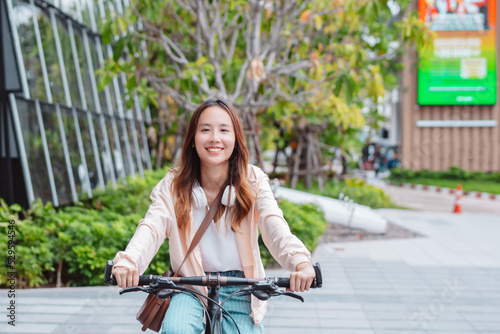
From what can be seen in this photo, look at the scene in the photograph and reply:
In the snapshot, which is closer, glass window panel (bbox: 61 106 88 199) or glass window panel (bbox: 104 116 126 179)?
glass window panel (bbox: 61 106 88 199)

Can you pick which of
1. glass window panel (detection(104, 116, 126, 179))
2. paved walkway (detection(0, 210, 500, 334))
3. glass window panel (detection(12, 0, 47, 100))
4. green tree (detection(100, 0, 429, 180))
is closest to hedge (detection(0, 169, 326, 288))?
paved walkway (detection(0, 210, 500, 334))

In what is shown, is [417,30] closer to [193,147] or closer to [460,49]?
[193,147]

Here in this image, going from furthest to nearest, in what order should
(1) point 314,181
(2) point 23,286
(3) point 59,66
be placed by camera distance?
(1) point 314,181 → (3) point 59,66 → (2) point 23,286

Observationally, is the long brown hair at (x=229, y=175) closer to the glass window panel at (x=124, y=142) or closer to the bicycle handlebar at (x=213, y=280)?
the bicycle handlebar at (x=213, y=280)

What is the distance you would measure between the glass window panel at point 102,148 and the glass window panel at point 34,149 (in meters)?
2.93

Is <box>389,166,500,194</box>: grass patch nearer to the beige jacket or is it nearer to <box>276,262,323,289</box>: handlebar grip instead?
the beige jacket

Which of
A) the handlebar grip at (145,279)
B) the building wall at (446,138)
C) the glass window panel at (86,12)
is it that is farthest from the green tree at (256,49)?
the building wall at (446,138)

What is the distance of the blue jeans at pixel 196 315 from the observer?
2.09 meters

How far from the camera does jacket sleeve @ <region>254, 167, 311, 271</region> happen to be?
88.1 inches

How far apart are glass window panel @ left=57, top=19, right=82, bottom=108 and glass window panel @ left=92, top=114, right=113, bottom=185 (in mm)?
821

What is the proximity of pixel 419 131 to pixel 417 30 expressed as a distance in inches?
723

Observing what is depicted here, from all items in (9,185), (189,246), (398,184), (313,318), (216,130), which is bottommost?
(398,184)

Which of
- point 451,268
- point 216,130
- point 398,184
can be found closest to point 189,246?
point 216,130

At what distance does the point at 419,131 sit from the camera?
2538 cm
